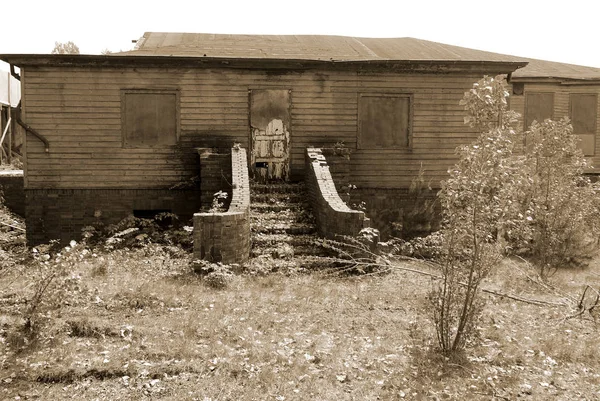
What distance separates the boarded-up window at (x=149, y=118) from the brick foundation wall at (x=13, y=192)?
642 centimetres

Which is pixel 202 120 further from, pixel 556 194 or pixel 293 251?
pixel 556 194

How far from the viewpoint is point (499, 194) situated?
199 inches

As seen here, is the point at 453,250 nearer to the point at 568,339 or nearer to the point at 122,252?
the point at 568,339

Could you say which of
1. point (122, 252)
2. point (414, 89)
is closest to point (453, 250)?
point (122, 252)

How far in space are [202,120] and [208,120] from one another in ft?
0.47

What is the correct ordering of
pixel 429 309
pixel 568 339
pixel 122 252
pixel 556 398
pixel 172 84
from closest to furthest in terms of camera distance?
pixel 556 398, pixel 429 309, pixel 568 339, pixel 122 252, pixel 172 84

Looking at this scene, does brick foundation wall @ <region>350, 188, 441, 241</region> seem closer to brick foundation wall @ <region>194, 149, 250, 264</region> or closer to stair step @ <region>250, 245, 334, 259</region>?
stair step @ <region>250, 245, 334, 259</region>

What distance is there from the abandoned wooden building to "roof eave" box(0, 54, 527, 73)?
0.03 meters

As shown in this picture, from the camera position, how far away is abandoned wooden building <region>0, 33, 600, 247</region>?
38.3 feet

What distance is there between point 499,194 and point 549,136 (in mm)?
5633

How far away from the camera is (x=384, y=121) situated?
1245 centimetres

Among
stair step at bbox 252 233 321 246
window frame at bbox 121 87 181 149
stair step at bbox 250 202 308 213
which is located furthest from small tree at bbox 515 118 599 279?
window frame at bbox 121 87 181 149

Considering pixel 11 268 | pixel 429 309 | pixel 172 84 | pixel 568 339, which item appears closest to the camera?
pixel 429 309

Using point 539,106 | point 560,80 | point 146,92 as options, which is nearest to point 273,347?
point 146,92
